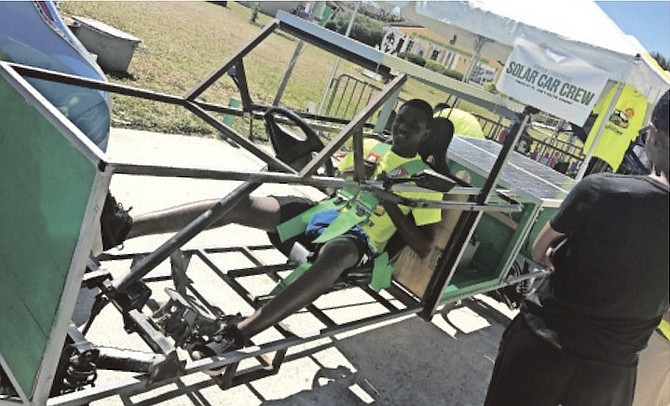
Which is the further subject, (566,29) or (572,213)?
(566,29)

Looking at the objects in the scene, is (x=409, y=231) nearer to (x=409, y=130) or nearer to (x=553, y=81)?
(x=409, y=130)

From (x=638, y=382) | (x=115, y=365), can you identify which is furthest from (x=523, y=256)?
(x=115, y=365)

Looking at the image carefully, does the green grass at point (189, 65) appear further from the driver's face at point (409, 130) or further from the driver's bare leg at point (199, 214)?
the driver's bare leg at point (199, 214)

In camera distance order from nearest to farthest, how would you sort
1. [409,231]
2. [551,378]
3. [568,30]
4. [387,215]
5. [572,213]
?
[572,213] < [551,378] < [409,231] < [387,215] < [568,30]

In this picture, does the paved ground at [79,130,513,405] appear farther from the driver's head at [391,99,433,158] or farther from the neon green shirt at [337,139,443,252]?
the driver's head at [391,99,433,158]

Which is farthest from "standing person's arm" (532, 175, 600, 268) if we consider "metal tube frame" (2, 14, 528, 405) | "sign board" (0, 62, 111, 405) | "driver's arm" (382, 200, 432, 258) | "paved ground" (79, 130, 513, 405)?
"paved ground" (79, 130, 513, 405)

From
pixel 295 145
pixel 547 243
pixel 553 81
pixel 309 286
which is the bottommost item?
pixel 309 286

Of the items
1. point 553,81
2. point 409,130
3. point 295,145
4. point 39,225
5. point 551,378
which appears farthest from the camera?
point 553,81

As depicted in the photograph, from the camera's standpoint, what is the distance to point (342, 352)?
3.97 meters

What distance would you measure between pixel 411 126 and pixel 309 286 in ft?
3.91

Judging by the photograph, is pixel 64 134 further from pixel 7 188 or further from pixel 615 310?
pixel 615 310

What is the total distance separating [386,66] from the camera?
8.96 ft

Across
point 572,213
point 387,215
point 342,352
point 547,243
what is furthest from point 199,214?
point 572,213

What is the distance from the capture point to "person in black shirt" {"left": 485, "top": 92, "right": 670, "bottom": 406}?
192 cm
